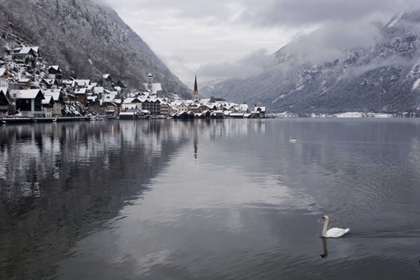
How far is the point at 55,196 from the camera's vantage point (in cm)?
2436

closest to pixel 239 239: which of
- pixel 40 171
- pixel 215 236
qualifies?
pixel 215 236

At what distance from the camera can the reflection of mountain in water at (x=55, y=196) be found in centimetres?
1565

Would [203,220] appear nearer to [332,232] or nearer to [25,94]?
[332,232]

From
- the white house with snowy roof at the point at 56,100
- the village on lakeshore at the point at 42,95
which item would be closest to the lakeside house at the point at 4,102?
the village on lakeshore at the point at 42,95

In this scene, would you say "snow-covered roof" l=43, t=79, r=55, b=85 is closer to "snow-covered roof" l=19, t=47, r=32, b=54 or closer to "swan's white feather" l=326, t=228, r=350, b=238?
"snow-covered roof" l=19, t=47, r=32, b=54

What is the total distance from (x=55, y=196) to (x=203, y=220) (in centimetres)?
959

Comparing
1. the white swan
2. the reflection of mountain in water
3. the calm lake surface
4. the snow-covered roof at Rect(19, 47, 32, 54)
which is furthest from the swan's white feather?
the snow-covered roof at Rect(19, 47, 32, 54)

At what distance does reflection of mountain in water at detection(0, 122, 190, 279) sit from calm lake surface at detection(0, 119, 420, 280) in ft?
0.24

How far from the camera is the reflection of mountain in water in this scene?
15648mm

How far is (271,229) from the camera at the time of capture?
19000 mm

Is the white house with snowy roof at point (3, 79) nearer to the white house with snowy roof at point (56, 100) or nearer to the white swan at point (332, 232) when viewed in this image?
the white house with snowy roof at point (56, 100)

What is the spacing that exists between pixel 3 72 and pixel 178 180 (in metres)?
113

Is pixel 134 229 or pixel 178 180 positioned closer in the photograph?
pixel 134 229

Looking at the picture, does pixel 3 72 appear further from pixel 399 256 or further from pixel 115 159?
pixel 399 256
